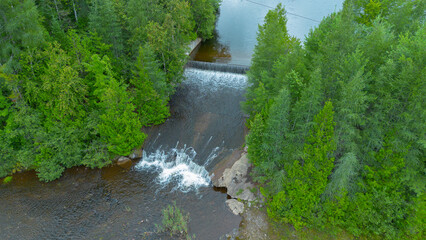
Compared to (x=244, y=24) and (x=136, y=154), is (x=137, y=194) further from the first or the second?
(x=244, y=24)

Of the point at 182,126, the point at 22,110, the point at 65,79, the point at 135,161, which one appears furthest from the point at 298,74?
the point at 22,110

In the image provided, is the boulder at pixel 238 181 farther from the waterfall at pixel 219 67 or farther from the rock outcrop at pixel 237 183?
the waterfall at pixel 219 67

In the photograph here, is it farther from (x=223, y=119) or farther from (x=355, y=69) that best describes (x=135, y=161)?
(x=355, y=69)

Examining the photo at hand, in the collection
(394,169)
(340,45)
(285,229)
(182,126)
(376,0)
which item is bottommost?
(285,229)

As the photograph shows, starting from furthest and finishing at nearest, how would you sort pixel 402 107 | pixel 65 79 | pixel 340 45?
pixel 65 79, pixel 340 45, pixel 402 107

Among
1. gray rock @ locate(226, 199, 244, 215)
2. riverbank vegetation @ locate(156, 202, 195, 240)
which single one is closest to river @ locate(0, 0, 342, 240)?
gray rock @ locate(226, 199, 244, 215)

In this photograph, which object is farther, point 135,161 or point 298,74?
point 135,161

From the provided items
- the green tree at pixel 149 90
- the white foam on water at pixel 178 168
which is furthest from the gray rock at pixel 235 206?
the green tree at pixel 149 90
